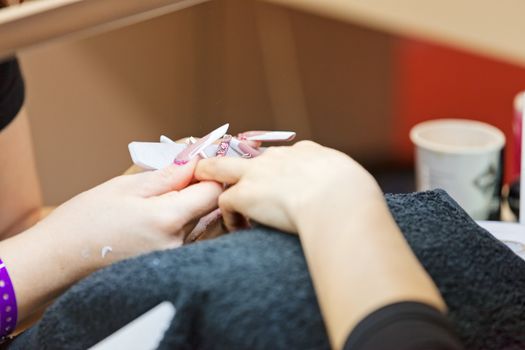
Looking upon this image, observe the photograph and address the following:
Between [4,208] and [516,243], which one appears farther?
[4,208]

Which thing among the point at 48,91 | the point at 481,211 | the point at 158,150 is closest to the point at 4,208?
the point at 48,91

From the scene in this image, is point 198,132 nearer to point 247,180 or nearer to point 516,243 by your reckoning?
point 247,180

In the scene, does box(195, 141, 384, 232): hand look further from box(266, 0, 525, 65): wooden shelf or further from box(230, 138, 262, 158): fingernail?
box(266, 0, 525, 65): wooden shelf

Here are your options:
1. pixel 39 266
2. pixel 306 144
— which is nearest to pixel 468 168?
pixel 306 144

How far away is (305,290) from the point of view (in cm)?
34

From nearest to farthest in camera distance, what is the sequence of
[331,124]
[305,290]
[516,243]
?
[305,290], [516,243], [331,124]

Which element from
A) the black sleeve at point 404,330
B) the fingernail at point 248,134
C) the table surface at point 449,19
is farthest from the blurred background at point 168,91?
the table surface at point 449,19

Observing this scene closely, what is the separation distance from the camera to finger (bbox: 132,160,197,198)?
15.4 inches

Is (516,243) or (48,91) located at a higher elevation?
(48,91)

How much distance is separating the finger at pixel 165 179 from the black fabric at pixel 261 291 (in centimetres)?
5

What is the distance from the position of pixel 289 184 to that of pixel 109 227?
107mm

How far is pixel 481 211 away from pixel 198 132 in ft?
1.09

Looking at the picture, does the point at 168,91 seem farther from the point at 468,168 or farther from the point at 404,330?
the point at 468,168

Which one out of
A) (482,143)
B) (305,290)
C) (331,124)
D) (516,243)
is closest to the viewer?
(305,290)
